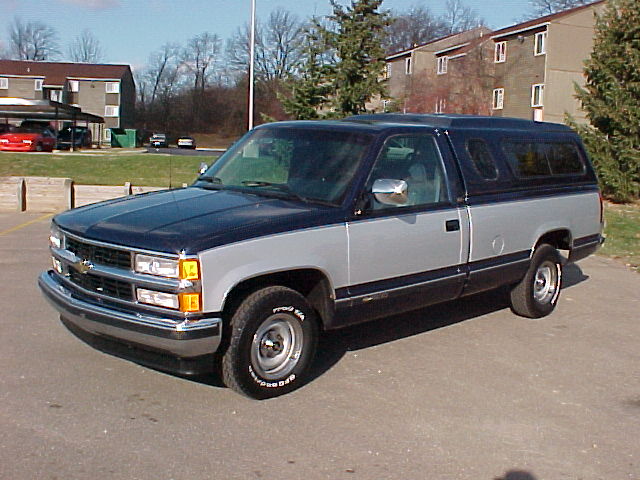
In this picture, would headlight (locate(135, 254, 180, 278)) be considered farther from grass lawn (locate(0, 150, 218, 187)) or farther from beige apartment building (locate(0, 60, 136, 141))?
beige apartment building (locate(0, 60, 136, 141))

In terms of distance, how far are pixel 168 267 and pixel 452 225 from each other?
2.64 meters

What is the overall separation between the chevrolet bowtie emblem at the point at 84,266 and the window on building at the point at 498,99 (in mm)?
44923

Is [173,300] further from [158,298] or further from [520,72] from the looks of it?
[520,72]

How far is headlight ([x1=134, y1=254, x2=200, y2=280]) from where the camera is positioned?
4.74 meters

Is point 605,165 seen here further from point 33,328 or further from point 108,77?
point 108,77

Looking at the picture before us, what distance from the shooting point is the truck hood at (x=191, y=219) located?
16.0ft

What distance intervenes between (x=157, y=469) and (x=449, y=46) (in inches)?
2063

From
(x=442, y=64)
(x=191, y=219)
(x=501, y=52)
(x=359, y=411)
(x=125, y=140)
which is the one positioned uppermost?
(x=501, y=52)

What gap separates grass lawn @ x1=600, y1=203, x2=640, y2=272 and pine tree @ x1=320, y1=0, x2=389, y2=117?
7.22 metres

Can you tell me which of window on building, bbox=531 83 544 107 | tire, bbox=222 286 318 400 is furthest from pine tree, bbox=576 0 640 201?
window on building, bbox=531 83 544 107

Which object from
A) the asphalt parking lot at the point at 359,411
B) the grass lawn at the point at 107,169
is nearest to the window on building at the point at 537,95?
the grass lawn at the point at 107,169

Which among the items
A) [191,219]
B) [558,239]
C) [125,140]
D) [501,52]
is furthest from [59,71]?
[191,219]

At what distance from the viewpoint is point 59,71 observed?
75.2m

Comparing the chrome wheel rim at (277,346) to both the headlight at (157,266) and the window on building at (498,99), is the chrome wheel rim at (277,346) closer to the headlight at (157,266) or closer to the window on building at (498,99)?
the headlight at (157,266)
